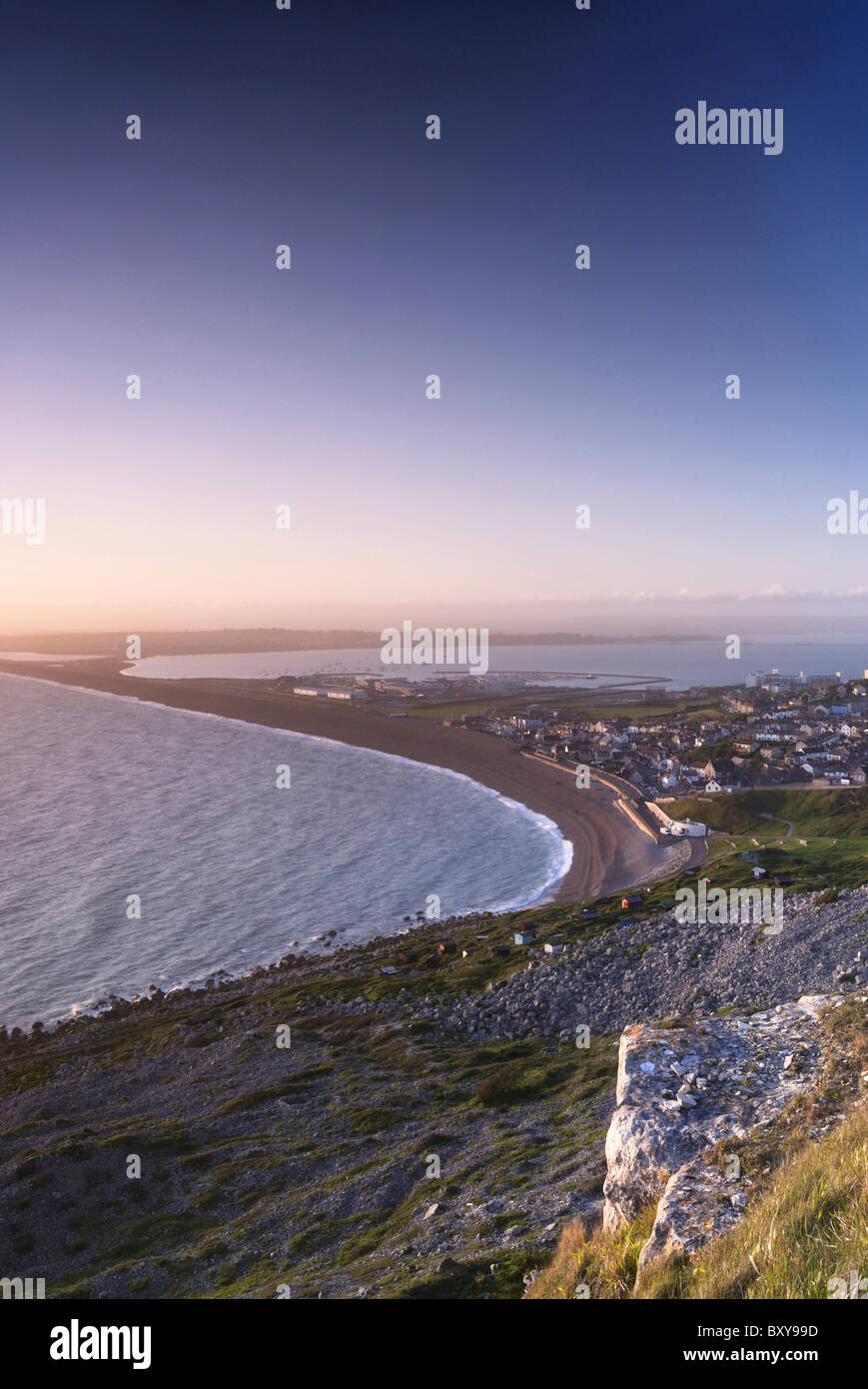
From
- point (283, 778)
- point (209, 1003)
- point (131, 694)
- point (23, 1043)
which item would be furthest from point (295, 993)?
point (131, 694)

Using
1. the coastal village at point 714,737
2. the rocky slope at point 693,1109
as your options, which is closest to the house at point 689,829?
the coastal village at point 714,737

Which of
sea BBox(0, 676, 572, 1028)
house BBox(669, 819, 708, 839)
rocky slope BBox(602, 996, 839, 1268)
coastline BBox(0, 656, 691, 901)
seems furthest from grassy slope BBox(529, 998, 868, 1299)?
house BBox(669, 819, 708, 839)

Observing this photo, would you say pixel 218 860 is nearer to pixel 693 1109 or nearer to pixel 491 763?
pixel 491 763

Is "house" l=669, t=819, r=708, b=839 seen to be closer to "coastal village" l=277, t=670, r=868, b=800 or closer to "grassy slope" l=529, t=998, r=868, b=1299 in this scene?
"coastal village" l=277, t=670, r=868, b=800

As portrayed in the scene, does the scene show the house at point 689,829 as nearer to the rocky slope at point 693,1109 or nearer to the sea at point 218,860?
the sea at point 218,860
